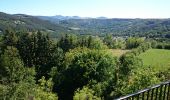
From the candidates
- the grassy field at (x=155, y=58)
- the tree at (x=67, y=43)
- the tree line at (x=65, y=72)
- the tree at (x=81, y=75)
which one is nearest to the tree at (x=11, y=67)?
the tree line at (x=65, y=72)

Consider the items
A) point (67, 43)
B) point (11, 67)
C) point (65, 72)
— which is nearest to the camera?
point (65, 72)

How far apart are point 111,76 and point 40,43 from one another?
35.5 metres

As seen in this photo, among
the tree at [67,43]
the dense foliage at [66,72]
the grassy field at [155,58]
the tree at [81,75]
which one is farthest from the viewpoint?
the tree at [67,43]

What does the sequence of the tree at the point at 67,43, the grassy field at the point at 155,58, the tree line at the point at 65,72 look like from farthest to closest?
the tree at the point at 67,43 → the grassy field at the point at 155,58 → the tree line at the point at 65,72

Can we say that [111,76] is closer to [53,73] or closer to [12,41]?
[53,73]

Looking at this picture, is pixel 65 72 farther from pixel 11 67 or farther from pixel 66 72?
pixel 11 67

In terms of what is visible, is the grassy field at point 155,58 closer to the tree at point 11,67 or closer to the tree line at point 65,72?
the tree line at point 65,72

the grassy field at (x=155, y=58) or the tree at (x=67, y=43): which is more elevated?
the tree at (x=67, y=43)

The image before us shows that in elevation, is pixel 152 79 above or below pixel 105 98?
above

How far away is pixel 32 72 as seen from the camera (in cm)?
7231

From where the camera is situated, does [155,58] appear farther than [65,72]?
Yes

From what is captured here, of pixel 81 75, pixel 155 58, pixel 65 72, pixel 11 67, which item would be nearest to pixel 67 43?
pixel 155 58

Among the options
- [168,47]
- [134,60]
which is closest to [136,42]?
[168,47]

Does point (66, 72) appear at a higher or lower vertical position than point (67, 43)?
higher
